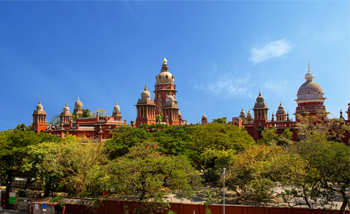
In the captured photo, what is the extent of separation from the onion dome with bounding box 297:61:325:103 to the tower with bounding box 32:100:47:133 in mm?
61309

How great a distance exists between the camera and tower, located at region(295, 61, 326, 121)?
48.5 m

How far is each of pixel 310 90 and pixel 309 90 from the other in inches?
6.7

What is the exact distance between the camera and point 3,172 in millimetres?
28812

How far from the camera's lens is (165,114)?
5925cm

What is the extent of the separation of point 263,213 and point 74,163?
695 inches

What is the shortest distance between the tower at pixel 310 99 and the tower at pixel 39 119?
60.4 metres

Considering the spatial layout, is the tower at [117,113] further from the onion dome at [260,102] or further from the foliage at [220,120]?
the onion dome at [260,102]

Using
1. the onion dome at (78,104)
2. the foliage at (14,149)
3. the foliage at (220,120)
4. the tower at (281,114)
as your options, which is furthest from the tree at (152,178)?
the onion dome at (78,104)

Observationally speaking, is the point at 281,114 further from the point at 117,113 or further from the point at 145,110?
the point at 117,113

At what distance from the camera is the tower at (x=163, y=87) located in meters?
80.3

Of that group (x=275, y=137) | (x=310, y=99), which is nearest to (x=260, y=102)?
(x=310, y=99)

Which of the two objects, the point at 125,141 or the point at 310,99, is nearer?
the point at 125,141

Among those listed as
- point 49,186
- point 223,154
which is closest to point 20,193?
point 49,186

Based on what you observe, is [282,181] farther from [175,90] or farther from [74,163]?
[175,90]
